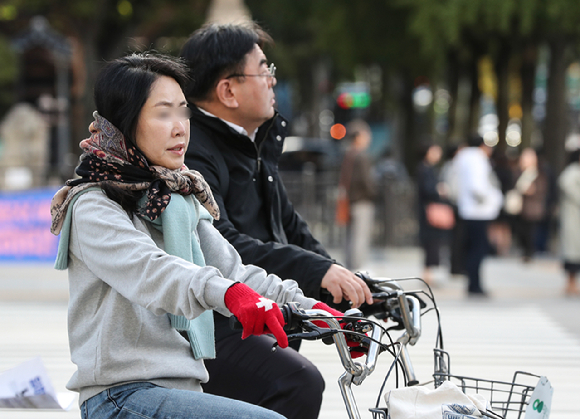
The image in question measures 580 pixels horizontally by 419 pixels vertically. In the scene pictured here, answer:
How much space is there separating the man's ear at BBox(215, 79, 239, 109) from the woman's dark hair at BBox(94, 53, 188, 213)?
2.87 feet

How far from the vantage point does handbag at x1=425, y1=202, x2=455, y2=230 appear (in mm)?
11016

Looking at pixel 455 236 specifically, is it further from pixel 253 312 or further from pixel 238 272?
pixel 253 312

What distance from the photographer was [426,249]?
11.1m

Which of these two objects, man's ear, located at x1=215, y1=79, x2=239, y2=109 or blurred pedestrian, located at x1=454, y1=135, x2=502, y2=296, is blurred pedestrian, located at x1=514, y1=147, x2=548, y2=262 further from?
man's ear, located at x1=215, y1=79, x2=239, y2=109

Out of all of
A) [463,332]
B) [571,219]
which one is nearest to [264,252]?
[463,332]

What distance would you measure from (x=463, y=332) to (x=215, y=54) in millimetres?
5453

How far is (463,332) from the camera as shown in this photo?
812 centimetres

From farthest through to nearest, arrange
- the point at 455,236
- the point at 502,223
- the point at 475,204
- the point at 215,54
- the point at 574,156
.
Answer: the point at 502,223 → the point at 455,236 → the point at 574,156 → the point at 475,204 → the point at 215,54

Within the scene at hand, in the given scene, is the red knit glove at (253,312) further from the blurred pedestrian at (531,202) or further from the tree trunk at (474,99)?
the tree trunk at (474,99)

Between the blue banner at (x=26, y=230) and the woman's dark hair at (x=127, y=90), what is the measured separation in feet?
33.7

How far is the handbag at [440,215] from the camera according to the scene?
11016 mm

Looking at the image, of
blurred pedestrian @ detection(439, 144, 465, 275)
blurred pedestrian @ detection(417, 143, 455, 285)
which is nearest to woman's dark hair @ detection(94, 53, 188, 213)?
blurred pedestrian @ detection(417, 143, 455, 285)

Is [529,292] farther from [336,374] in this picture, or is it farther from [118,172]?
[118,172]

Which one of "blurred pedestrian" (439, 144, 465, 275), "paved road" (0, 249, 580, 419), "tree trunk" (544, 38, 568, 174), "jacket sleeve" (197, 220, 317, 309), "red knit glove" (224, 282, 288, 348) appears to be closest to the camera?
"red knit glove" (224, 282, 288, 348)
